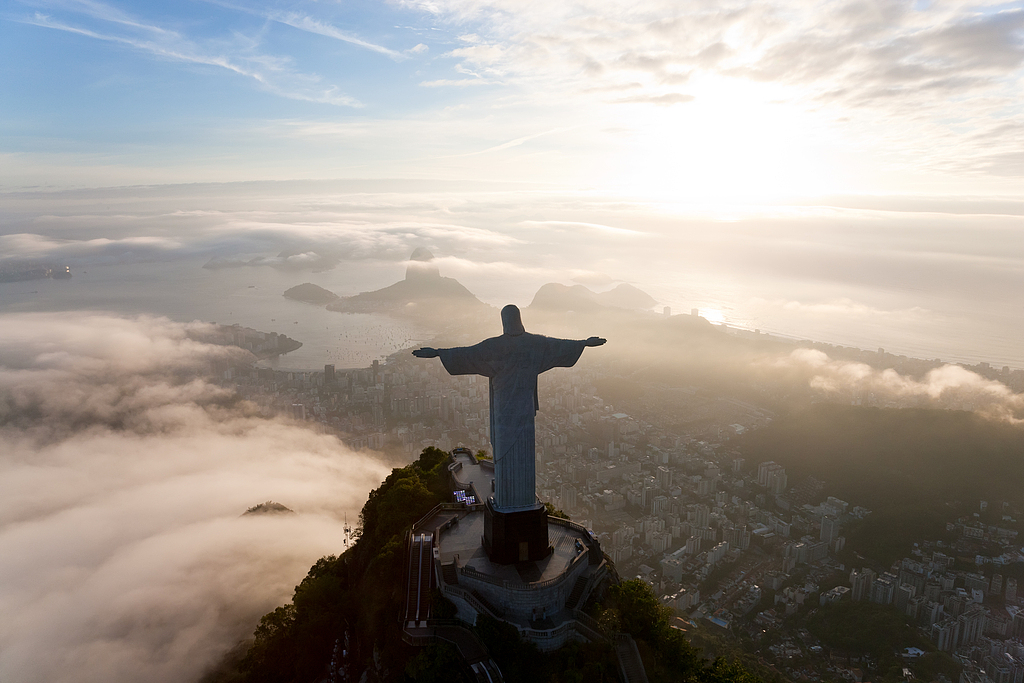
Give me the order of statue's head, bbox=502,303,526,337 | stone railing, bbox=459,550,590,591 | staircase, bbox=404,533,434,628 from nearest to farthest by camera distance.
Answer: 1. stone railing, bbox=459,550,590,591
2. staircase, bbox=404,533,434,628
3. statue's head, bbox=502,303,526,337

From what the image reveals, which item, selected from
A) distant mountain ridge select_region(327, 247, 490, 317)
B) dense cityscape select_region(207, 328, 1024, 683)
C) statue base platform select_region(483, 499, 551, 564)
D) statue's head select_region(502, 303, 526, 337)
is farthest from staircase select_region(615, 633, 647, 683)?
distant mountain ridge select_region(327, 247, 490, 317)

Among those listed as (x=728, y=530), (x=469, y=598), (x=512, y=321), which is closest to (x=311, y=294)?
(x=728, y=530)

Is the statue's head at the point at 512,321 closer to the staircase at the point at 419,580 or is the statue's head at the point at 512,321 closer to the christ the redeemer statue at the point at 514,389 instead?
the christ the redeemer statue at the point at 514,389

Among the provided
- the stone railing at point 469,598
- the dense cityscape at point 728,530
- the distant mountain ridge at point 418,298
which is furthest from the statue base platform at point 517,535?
the distant mountain ridge at point 418,298

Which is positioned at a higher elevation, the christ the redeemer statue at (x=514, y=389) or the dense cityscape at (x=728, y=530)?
the christ the redeemer statue at (x=514, y=389)

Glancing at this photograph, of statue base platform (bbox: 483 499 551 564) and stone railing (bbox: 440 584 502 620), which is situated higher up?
statue base platform (bbox: 483 499 551 564)

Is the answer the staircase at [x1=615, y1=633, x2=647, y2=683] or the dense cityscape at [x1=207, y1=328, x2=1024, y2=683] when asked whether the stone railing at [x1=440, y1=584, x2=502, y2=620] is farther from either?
the dense cityscape at [x1=207, y1=328, x2=1024, y2=683]

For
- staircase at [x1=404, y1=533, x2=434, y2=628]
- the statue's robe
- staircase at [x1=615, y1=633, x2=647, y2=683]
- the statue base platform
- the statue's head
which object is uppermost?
the statue's head
